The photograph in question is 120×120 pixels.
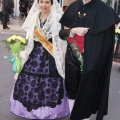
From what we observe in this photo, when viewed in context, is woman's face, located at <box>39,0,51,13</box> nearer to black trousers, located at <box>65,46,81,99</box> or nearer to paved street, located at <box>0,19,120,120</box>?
black trousers, located at <box>65,46,81,99</box>

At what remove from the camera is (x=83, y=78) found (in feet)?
9.67

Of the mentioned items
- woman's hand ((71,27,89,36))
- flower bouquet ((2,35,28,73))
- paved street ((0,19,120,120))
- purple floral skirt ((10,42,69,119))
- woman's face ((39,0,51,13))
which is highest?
woman's face ((39,0,51,13))

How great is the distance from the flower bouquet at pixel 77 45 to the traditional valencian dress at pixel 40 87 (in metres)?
0.42

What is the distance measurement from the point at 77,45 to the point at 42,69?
55cm

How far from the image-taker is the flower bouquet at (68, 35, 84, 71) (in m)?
→ 2.96

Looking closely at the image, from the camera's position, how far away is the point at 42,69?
3318 millimetres

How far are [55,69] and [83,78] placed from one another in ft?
1.59

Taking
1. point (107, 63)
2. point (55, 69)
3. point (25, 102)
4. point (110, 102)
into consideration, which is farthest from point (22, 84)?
point (110, 102)

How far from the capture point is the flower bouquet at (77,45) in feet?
9.70

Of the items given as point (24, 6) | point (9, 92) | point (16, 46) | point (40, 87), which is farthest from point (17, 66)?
point (24, 6)

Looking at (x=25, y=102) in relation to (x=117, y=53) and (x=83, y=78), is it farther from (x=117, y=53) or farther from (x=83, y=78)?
(x=117, y=53)

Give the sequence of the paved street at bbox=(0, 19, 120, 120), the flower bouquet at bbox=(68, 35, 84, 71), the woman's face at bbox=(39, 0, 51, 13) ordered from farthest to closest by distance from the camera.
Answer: the paved street at bbox=(0, 19, 120, 120) → the woman's face at bbox=(39, 0, 51, 13) → the flower bouquet at bbox=(68, 35, 84, 71)

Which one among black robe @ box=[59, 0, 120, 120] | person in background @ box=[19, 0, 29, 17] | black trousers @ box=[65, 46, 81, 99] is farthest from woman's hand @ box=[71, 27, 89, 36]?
person in background @ box=[19, 0, 29, 17]

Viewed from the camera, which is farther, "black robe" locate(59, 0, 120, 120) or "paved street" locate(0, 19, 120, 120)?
"paved street" locate(0, 19, 120, 120)
